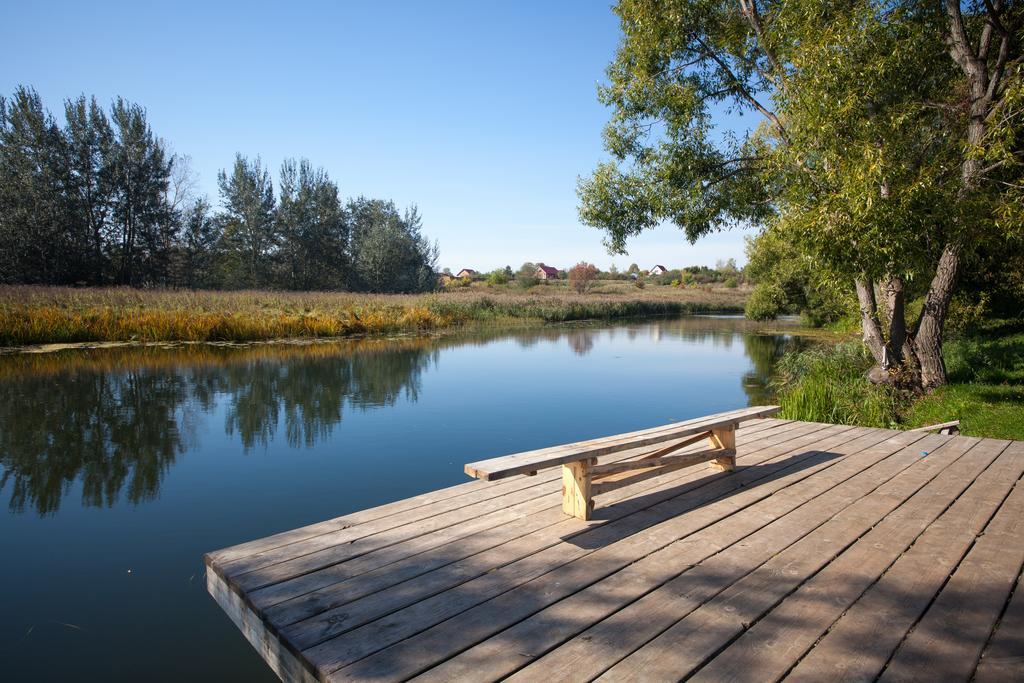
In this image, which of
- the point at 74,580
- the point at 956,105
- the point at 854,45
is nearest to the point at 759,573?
the point at 74,580

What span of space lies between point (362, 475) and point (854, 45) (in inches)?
310

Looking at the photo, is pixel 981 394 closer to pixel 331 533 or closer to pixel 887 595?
pixel 887 595

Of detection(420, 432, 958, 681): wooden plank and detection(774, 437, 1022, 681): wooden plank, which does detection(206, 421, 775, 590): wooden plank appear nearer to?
detection(420, 432, 958, 681): wooden plank

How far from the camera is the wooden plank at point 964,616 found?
2.03 m

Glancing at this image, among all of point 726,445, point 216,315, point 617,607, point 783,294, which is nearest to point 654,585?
point 617,607

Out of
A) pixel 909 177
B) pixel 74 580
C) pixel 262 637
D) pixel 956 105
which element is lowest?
pixel 74 580

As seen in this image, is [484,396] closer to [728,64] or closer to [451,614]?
[728,64]

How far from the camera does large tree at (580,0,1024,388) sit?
265 inches

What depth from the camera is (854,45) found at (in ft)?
24.6

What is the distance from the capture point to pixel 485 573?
109 inches

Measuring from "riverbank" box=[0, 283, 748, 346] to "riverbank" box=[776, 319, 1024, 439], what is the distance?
1419 centimetres

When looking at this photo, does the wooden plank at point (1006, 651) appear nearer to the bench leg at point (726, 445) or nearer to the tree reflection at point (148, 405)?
the bench leg at point (726, 445)

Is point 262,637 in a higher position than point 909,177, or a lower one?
lower

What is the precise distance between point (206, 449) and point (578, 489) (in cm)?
545
